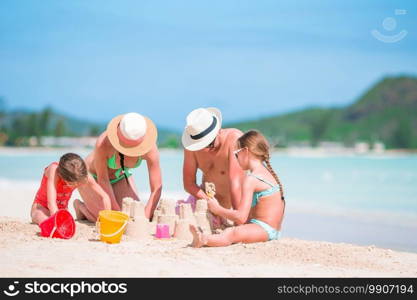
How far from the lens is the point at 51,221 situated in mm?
5242

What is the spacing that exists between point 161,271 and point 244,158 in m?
1.44

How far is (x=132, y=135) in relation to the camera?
5.69 metres

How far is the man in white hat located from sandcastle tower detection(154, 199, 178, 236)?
0.31m

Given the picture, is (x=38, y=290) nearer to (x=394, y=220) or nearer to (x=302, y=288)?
(x=302, y=288)

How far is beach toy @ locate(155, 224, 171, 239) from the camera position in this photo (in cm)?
544

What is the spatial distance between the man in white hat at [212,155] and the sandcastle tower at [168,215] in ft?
1.03

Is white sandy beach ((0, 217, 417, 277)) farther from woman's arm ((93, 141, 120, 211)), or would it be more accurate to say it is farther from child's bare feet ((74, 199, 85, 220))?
child's bare feet ((74, 199, 85, 220))

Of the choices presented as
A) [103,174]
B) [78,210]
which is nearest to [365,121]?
[78,210]

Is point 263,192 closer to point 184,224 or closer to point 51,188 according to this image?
point 184,224

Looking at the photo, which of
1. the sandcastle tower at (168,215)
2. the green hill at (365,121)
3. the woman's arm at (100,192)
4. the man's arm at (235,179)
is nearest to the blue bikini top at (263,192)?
the man's arm at (235,179)

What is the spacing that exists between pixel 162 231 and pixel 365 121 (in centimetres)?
13714

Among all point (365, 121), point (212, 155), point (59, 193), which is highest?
point (365, 121)

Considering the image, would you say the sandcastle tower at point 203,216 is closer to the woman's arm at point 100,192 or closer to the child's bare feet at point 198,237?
the child's bare feet at point 198,237

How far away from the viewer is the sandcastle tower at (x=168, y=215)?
5605mm
